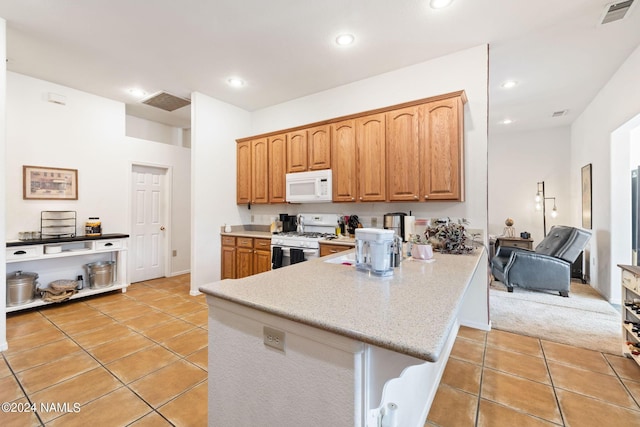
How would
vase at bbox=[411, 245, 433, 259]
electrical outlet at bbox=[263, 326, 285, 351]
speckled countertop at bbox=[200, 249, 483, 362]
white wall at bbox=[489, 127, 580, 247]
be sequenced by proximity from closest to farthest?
speckled countertop at bbox=[200, 249, 483, 362] < electrical outlet at bbox=[263, 326, 285, 351] < vase at bbox=[411, 245, 433, 259] < white wall at bbox=[489, 127, 580, 247]

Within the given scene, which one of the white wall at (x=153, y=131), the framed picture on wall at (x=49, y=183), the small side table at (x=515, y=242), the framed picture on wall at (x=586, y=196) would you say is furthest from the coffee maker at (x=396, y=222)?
Result: the white wall at (x=153, y=131)

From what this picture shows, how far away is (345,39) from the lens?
9.03 ft

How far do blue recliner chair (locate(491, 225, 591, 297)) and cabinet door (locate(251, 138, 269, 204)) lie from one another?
3.79m

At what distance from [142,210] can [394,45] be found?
460cm

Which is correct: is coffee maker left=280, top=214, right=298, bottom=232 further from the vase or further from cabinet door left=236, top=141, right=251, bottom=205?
the vase

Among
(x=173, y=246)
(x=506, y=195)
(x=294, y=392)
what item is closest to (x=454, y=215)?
(x=294, y=392)

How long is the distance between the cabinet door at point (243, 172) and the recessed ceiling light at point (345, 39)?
2183 millimetres

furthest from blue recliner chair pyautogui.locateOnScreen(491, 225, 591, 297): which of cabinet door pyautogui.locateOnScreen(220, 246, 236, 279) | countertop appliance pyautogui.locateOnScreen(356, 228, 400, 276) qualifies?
cabinet door pyautogui.locateOnScreen(220, 246, 236, 279)

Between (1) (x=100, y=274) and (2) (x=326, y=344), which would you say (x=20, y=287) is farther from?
(2) (x=326, y=344)

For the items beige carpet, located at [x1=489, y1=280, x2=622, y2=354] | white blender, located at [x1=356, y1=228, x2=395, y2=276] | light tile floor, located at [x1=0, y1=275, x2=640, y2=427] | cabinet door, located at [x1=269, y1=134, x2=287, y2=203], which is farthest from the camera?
cabinet door, located at [x1=269, y1=134, x2=287, y2=203]

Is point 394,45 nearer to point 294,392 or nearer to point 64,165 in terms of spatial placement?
point 294,392

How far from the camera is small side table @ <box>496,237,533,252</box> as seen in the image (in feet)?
16.9

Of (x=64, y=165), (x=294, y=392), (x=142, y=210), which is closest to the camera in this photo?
(x=294, y=392)

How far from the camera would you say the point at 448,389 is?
194 centimetres
